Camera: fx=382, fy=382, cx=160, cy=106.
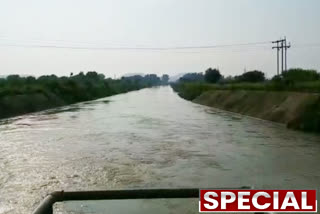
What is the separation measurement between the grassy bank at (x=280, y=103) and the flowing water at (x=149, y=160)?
204 cm

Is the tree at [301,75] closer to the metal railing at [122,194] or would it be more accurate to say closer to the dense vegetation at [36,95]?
the dense vegetation at [36,95]

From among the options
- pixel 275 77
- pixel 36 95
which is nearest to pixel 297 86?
pixel 275 77

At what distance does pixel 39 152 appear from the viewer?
53.6 ft

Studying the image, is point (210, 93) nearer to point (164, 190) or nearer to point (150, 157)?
point (150, 157)

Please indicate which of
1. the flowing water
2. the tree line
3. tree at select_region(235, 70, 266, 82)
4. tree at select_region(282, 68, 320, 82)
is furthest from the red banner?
tree at select_region(235, 70, 266, 82)

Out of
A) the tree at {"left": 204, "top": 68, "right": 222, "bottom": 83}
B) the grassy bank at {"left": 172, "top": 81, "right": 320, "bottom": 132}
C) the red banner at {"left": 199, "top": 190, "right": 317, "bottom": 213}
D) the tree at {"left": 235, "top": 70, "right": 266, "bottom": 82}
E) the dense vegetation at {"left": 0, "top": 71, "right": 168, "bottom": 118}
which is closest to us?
the red banner at {"left": 199, "top": 190, "right": 317, "bottom": 213}

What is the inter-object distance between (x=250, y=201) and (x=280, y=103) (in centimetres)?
3004

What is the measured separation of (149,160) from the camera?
14.3m

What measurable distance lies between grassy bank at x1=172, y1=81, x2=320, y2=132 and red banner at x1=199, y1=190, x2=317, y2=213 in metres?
20.5

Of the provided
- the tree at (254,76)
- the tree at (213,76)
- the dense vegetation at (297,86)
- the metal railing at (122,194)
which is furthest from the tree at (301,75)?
the metal railing at (122,194)

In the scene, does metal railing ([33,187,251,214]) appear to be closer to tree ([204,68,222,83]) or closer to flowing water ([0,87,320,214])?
flowing water ([0,87,320,214])

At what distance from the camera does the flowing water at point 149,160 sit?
10734mm

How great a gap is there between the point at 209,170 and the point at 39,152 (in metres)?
7.78

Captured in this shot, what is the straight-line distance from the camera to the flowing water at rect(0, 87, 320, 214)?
35.2 ft
